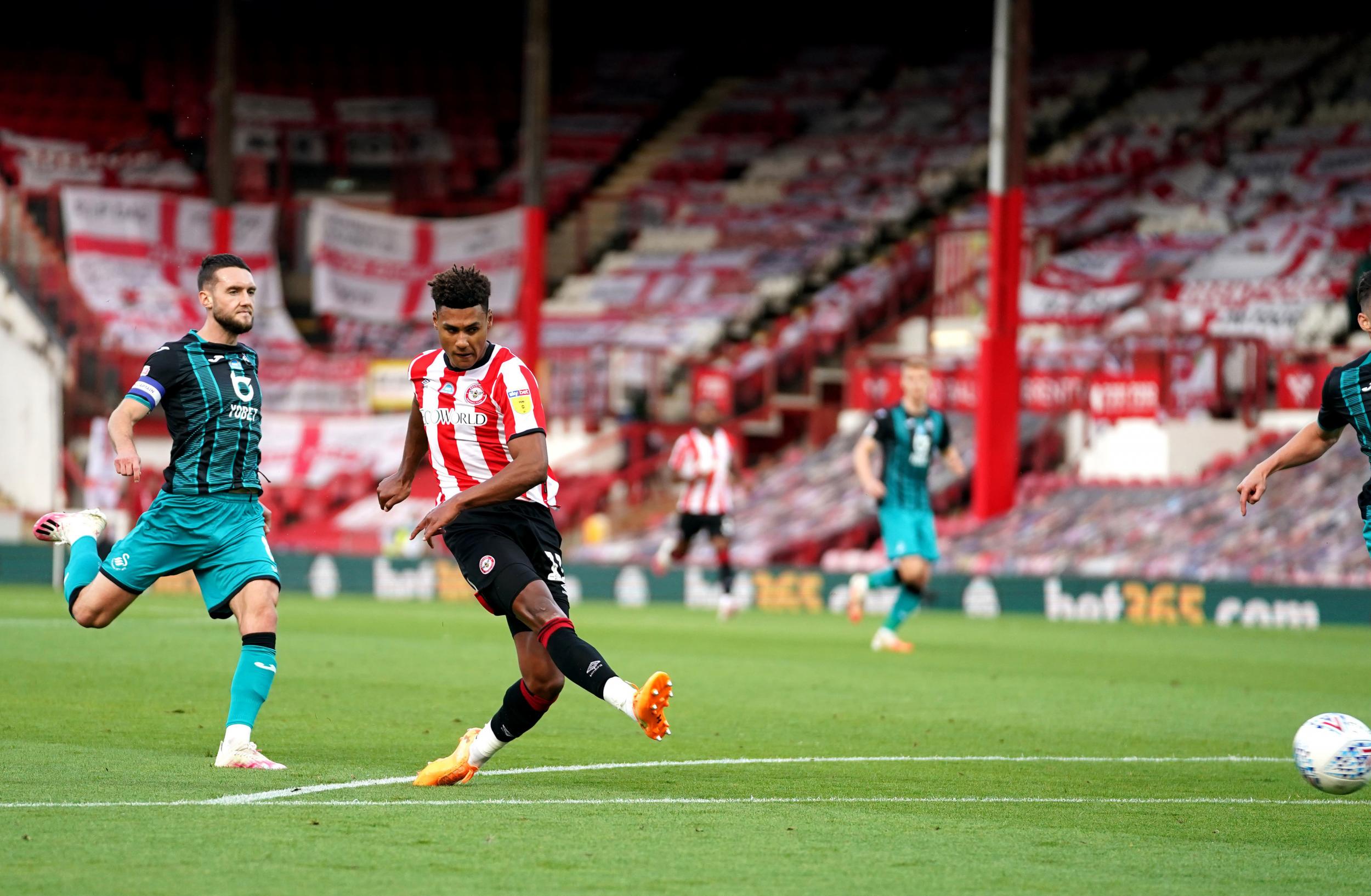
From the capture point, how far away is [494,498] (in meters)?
7.24

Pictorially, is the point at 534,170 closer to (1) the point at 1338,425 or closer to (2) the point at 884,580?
(2) the point at 884,580

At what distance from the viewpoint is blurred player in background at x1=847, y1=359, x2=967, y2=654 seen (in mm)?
15297

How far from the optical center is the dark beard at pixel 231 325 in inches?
320

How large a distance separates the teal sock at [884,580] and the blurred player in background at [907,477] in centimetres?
17

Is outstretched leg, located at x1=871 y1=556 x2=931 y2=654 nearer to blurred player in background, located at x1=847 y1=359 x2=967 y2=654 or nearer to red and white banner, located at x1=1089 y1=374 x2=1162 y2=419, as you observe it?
blurred player in background, located at x1=847 y1=359 x2=967 y2=654

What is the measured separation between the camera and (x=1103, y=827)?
682cm

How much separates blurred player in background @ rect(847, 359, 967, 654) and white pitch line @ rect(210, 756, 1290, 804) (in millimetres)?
6255

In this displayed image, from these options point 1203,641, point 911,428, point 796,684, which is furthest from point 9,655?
point 1203,641

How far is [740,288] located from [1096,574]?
44.8 feet

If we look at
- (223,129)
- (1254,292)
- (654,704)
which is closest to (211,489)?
(654,704)

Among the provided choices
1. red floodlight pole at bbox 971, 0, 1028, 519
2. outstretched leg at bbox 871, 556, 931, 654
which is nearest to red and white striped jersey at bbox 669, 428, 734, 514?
red floodlight pole at bbox 971, 0, 1028, 519

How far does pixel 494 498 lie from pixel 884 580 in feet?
30.0

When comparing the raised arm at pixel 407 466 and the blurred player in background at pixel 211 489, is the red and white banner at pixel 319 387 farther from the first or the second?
the raised arm at pixel 407 466

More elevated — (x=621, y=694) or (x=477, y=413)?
(x=477, y=413)
